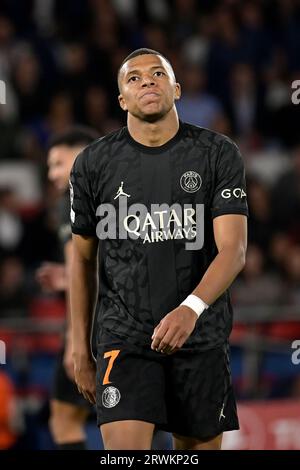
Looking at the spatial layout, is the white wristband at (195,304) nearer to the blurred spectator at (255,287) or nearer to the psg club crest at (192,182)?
the psg club crest at (192,182)

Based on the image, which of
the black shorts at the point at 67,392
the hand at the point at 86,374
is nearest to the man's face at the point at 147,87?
the hand at the point at 86,374

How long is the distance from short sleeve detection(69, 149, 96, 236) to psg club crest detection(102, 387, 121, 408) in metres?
0.62

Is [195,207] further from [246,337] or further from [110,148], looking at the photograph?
[246,337]

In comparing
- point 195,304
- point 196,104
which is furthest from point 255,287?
point 195,304

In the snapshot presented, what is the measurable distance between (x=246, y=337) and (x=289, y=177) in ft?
8.62

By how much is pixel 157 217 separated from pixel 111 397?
0.70 metres

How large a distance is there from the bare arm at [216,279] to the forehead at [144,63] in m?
0.63

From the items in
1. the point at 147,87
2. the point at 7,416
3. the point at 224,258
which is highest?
the point at 147,87

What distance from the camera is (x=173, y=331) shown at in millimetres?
4141

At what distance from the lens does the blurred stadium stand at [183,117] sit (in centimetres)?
834

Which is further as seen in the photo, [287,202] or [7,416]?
[287,202]

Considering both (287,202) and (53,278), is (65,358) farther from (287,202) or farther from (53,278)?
(287,202)

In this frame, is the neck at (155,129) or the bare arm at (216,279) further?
the neck at (155,129)
